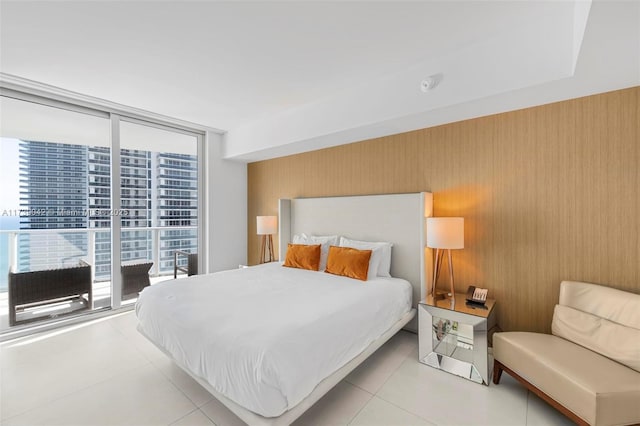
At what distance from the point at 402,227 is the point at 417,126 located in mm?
1170

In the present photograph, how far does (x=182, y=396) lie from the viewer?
2055 millimetres

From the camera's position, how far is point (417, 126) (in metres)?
3.03

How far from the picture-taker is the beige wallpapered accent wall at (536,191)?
7.00 feet

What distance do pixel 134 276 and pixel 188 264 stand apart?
0.84 meters

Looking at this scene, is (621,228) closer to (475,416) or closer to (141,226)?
(475,416)

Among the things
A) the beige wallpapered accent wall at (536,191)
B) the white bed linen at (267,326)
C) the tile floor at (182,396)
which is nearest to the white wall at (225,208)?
the white bed linen at (267,326)

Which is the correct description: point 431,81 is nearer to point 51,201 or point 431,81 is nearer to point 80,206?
point 80,206

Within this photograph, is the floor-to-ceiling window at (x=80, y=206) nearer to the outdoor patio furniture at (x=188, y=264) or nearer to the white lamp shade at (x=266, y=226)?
the outdoor patio furniture at (x=188, y=264)

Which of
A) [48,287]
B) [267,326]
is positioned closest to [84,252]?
[48,287]

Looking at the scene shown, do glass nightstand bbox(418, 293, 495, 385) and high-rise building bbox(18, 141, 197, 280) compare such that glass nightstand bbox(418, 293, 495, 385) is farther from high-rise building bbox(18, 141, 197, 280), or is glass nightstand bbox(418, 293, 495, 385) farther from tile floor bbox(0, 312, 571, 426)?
high-rise building bbox(18, 141, 197, 280)

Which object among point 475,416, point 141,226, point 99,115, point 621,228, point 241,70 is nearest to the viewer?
point 475,416

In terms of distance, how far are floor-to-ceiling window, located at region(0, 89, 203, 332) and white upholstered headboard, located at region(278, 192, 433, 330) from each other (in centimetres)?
235

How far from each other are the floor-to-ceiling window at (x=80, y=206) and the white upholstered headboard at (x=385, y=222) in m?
2.35

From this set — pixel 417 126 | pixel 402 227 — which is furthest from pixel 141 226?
pixel 417 126
